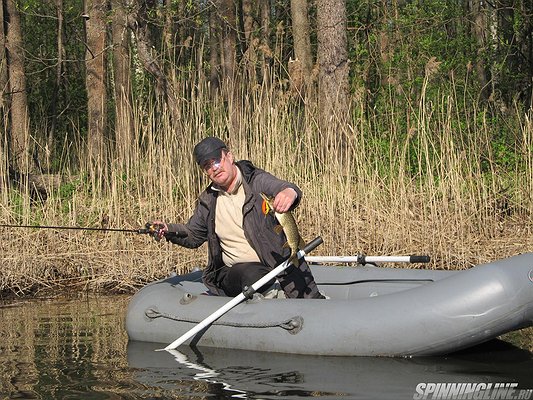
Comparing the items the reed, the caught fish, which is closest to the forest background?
the reed

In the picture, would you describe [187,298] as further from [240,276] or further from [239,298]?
[239,298]

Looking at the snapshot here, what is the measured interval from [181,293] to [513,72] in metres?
8.77

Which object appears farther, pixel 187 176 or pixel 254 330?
pixel 187 176

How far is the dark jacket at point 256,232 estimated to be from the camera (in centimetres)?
605

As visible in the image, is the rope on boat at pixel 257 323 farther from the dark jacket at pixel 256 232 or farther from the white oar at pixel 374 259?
the white oar at pixel 374 259

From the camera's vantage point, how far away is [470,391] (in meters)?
4.82

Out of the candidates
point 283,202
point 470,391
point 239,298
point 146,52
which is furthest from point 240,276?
point 146,52

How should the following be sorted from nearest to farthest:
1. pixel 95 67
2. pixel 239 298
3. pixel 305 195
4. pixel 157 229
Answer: pixel 239 298
pixel 157 229
pixel 305 195
pixel 95 67

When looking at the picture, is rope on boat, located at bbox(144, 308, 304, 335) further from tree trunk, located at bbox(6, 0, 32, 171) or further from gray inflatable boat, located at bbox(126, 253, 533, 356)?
tree trunk, located at bbox(6, 0, 32, 171)

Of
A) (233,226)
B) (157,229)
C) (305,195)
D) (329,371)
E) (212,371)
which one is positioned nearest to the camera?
(329,371)

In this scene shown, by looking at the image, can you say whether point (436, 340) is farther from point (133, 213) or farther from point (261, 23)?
point (261, 23)

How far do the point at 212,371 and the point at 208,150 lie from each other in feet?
Result: 4.07

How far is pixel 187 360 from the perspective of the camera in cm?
593

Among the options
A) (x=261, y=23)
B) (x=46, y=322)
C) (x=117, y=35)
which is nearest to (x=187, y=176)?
(x=46, y=322)
